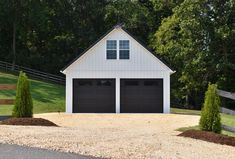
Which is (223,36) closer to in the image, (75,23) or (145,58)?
(145,58)

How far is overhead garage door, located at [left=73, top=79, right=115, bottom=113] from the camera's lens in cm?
3178

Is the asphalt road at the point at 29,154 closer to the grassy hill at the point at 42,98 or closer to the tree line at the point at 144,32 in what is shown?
the grassy hill at the point at 42,98

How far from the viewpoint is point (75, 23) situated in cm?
5494

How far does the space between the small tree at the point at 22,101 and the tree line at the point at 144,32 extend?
23304 mm

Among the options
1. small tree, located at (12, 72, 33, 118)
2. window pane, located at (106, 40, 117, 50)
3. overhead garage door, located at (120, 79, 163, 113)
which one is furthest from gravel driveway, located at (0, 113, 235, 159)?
window pane, located at (106, 40, 117, 50)

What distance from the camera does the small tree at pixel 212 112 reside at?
49.9 ft

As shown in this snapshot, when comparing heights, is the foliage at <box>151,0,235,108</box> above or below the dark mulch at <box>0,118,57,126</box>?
above

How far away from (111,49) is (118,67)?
54.5 inches

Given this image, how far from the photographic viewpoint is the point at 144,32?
51500mm

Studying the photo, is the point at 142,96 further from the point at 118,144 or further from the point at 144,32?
the point at 144,32

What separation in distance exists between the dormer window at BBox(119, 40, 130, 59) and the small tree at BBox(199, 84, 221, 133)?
17327mm

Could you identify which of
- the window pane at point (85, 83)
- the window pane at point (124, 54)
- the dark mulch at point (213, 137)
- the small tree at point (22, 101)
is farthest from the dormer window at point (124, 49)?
the dark mulch at point (213, 137)

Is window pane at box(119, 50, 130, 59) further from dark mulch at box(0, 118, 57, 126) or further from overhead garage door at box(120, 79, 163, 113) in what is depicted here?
dark mulch at box(0, 118, 57, 126)

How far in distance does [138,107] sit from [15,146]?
20.0 meters
